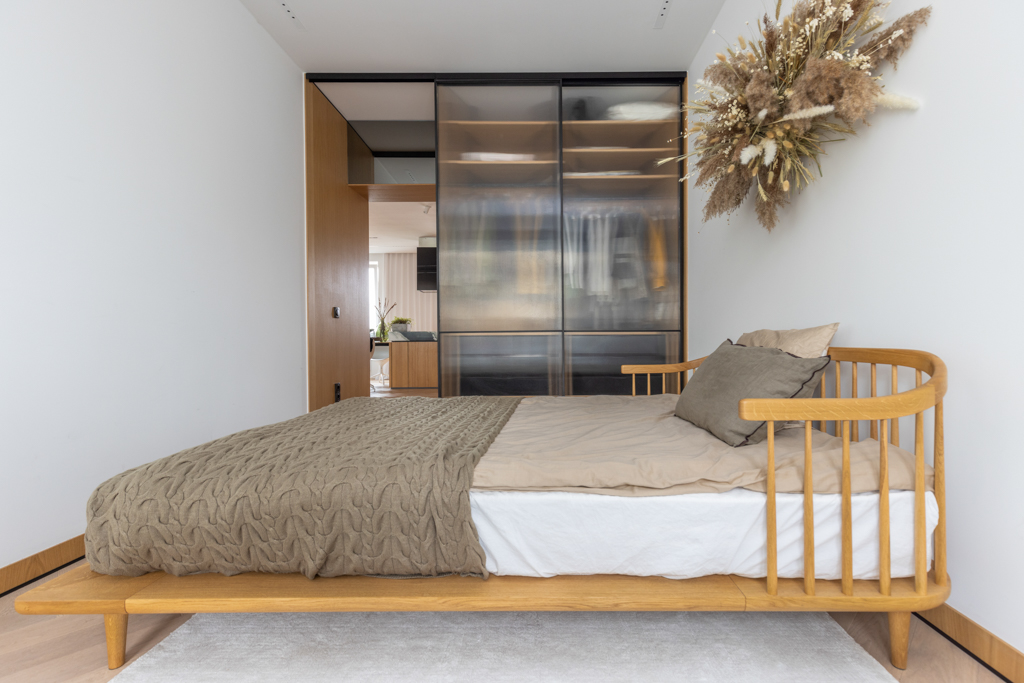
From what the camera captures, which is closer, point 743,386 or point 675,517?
point 675,517

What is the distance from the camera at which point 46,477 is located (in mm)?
1810

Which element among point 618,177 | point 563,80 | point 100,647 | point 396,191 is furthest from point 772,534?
point 396,191

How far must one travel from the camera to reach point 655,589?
1.17 metres

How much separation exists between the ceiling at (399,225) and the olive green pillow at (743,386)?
20.4 feet

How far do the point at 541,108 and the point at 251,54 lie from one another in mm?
1932

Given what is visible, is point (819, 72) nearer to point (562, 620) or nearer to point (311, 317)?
point (562, 620)

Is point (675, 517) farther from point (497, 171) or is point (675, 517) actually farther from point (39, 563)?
point (497, 171)

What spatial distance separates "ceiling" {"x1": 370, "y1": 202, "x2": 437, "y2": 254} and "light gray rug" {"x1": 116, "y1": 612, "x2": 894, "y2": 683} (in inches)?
258

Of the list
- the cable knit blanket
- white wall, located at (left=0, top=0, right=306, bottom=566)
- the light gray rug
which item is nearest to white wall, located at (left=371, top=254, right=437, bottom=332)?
white wall, located at (left=0, top=0, right=306, bottom=566)

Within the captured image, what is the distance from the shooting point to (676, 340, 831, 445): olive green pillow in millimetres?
1442

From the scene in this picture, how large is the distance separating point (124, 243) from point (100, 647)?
1542mm

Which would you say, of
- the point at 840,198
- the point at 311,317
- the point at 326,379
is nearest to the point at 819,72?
the point at 840,198

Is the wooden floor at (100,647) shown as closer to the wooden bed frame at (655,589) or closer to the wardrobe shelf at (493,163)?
the wooden bed frame at (655,589)

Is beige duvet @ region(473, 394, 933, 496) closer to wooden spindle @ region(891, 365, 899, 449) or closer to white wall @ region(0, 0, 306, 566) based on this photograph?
wooden spindle @ region(891, 365, 899, 449)
